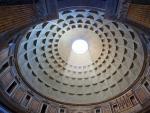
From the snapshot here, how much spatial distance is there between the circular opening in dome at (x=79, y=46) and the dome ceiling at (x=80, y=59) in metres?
0.39

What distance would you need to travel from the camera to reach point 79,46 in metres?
28.8

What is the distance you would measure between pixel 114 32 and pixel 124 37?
1.11 m

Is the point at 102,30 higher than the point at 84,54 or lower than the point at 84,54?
higher

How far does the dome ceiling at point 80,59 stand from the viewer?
22297 mm

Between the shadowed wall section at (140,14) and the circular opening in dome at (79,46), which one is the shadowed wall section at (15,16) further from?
the circular opening in dome at (79,46)

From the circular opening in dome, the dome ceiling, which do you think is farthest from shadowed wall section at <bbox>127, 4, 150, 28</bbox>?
the circular opening in dome

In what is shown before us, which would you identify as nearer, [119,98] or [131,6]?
[131,6]

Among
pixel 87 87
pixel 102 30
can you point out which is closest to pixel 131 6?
pixel 102 30

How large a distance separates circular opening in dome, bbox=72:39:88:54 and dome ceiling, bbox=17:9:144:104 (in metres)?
0.39

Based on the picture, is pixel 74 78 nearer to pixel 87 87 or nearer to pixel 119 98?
pixel 87 87

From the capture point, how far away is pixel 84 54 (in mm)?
28609

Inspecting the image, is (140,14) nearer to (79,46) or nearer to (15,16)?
(15,16)

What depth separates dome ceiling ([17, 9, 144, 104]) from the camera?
73.2 feet

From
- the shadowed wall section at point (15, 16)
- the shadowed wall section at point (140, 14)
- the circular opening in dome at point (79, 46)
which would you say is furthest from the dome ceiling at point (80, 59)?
the shadowed wall section at point (15, 16)
